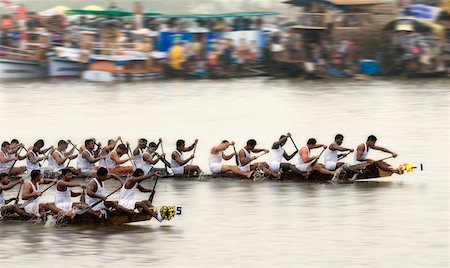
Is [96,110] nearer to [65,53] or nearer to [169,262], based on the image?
[65,53]

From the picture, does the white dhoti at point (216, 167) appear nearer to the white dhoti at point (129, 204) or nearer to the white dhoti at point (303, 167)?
the white dhoti at point (303, 167)

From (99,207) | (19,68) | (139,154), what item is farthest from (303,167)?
(19,68)

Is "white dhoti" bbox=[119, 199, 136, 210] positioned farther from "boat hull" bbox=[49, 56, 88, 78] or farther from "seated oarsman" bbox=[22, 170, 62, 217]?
"boat hull" bbox=[49, 56, 88, 78]

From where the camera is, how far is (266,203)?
885 inches

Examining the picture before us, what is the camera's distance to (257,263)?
18016mm

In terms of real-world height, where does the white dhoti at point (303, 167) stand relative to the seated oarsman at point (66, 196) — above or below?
above

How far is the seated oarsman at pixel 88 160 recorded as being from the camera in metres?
24.6

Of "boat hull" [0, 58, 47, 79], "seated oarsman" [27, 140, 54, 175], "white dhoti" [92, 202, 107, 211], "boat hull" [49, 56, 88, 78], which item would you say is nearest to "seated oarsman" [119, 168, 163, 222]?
"white dhoti" [92, 202, 107, 211]

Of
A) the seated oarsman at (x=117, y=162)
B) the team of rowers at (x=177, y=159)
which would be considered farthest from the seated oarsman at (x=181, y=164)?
the seated oarsman at (x=117, y=162)

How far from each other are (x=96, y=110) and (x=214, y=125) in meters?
6.61

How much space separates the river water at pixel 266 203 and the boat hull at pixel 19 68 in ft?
40.8

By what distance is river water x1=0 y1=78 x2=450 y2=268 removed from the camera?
18.5 meters

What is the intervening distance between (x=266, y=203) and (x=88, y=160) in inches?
172

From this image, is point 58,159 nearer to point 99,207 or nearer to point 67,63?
point 99,207
